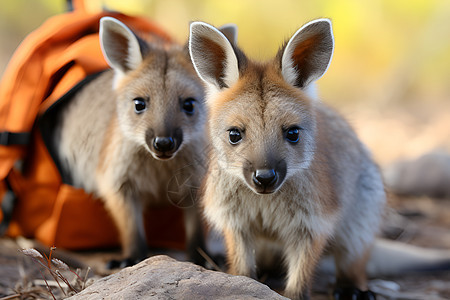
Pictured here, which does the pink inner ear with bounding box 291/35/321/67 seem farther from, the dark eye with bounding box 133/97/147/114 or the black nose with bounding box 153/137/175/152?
the dark eye with bounding box 133/97/147/114

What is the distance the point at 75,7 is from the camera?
5684 mm

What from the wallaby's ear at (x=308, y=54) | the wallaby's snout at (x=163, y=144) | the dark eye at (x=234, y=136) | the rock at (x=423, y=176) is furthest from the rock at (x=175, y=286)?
the rock at (x=423, y=176)

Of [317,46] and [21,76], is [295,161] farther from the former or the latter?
[21,76]

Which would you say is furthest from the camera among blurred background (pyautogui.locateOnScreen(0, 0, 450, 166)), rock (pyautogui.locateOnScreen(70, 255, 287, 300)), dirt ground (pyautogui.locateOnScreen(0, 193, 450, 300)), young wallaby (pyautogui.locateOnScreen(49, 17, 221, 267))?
blurred background (pyautogui.locateOnScreen(0, 0, 450, 166))

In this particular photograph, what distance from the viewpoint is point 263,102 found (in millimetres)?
3016

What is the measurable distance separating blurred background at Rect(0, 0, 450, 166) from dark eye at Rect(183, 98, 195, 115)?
827 centimetres

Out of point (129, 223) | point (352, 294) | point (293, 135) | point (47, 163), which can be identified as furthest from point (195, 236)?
point (293, 135)

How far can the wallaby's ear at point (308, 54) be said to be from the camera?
303 centimetres

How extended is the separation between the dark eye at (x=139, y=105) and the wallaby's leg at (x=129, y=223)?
27.6 inches

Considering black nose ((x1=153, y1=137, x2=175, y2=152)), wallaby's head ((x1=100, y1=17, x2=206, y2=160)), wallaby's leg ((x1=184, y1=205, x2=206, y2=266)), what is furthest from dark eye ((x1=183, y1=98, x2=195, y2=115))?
wallaby's leg ((x1=184, y1=205, x2=206, y2=266))

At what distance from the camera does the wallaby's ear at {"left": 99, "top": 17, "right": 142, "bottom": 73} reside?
161 inches

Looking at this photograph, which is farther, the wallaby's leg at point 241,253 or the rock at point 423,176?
the rock at point 423,176

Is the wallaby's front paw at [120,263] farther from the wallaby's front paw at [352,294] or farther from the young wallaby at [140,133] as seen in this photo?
the wallaby's front paw at [352,294]

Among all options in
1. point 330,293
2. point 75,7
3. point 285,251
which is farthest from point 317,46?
point 75,7
